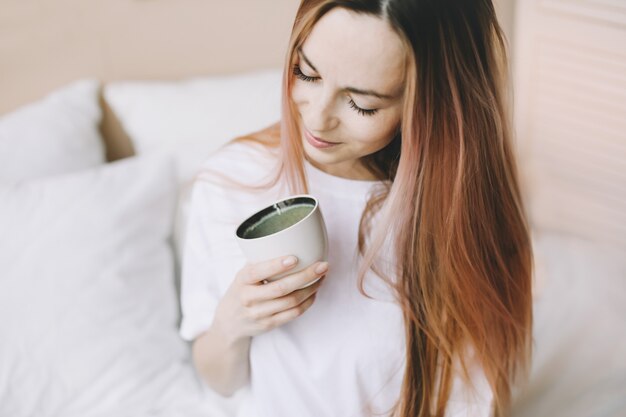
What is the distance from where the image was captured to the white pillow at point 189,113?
3.64 feet

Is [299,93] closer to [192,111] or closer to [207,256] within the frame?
[207,256]

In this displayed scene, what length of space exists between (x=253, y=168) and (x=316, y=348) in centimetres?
23

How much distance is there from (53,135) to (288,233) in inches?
25.1

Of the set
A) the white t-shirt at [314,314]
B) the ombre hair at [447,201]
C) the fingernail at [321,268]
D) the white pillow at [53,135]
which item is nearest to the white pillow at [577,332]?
the ombre hair at [447,201]

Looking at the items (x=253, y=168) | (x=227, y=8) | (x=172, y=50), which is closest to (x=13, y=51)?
(x=172, y=50)

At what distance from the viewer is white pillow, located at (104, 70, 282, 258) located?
111 cm

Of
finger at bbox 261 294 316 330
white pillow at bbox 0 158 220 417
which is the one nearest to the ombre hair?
finger at bbox 261 294 316 330

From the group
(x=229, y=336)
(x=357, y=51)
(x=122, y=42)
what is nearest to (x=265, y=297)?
(x=229, y=336)

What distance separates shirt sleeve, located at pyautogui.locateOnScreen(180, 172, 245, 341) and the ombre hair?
93mm

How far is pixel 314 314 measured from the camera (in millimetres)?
837

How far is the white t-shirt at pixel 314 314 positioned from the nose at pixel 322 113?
0.15 meters

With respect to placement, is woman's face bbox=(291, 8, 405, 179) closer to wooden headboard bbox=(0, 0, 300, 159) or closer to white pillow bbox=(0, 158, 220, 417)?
wooden headboard bbox=(0, 0, 300, 159)

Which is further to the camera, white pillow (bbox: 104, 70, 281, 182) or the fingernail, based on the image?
white pillow (bbox: 104, 70, 281, 182)

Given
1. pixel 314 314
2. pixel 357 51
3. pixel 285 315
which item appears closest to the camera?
pixel 357 51
